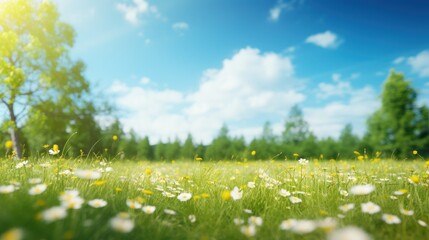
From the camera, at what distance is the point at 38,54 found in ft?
53.0

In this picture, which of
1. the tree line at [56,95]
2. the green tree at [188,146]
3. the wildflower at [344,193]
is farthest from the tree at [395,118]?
the wildflower at [344,193]

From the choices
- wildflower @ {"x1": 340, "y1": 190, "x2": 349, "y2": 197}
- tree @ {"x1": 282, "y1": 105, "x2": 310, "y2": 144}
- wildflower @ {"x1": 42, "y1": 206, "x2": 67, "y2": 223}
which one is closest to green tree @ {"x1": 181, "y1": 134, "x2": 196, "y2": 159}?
tree @ {"x1": 282, "y1": 105, "x2": 310, "y2": 144}

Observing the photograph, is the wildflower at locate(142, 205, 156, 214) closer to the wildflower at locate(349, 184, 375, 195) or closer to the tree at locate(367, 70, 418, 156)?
the wildflower at locate(349, 184, 375, 195)

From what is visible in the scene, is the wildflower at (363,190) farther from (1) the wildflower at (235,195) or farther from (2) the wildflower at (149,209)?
(2) the wildflower at (149,209)

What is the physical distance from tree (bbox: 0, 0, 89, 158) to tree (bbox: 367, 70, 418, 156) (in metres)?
23.8

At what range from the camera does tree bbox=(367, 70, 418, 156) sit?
80.2 feet

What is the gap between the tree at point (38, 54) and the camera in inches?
633

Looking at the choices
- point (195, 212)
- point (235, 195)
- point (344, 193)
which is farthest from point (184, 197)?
point (344, 193)

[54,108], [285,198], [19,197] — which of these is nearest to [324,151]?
[54,108]

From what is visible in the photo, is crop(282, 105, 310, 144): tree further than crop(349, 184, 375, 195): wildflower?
Yes

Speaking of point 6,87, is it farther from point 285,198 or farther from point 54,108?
point 285,198

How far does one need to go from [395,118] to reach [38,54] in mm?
26443

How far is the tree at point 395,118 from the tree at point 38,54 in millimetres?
23772

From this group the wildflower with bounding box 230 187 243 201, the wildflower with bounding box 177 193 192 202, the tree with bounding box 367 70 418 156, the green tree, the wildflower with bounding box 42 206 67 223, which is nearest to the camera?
the wildflower with bounding box 42 206 67 223
